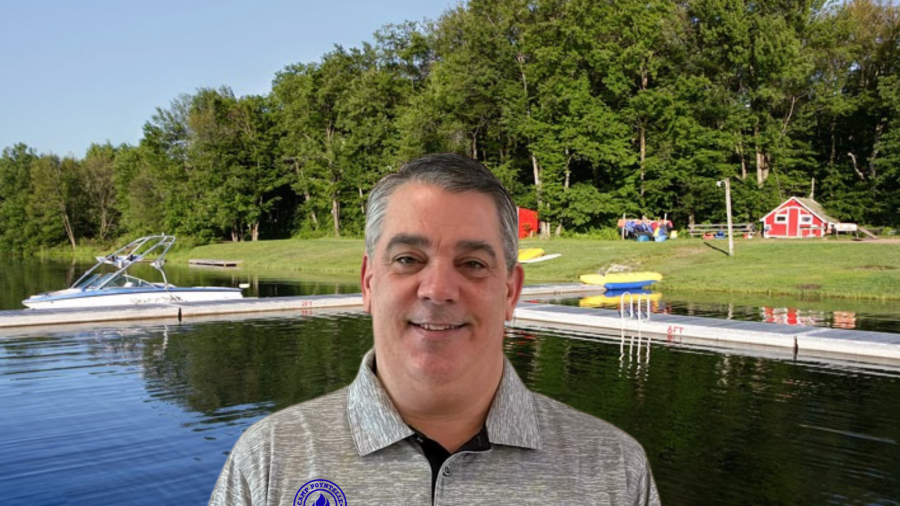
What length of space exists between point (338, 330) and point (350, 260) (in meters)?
32.7

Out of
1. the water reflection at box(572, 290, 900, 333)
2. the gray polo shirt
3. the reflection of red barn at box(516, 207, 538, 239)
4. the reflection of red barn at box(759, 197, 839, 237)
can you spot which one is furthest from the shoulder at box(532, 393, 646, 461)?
the reflection of red barn at box(516, 207, 538, 239)

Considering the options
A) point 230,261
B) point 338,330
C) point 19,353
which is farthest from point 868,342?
point 230,261

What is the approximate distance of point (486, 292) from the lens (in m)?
2.36

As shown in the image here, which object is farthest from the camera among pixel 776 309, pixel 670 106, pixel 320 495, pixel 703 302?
pixel 670 106

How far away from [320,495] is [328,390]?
1393 cm

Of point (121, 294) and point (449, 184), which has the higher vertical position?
point (449, 184)

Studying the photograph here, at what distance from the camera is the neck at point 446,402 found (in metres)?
2.31

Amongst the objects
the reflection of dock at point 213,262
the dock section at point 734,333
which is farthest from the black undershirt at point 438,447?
the reflection of dock at point 213,262

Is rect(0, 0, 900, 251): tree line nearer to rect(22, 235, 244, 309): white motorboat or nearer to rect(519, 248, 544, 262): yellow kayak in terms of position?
rect(519, 248, 544, 262): yellow kayak

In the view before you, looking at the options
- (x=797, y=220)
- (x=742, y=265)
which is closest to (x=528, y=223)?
(x=797, y=220)

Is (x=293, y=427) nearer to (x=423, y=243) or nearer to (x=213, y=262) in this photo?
(x=423, y=243)

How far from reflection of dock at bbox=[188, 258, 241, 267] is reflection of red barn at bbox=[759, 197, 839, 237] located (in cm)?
4185

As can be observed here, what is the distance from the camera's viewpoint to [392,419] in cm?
228

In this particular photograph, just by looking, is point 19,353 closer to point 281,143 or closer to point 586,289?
point 586,289
